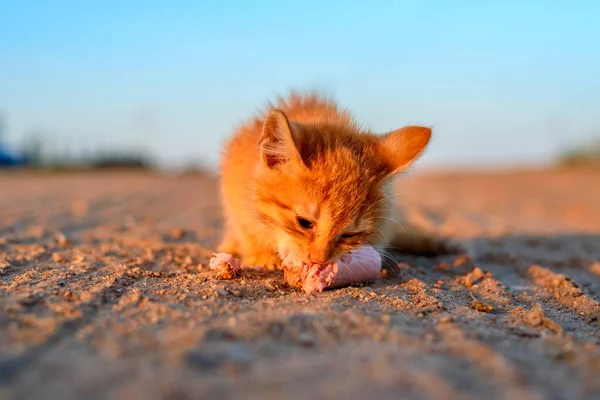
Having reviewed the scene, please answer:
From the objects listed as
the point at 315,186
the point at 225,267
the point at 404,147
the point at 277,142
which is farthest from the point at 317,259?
the point at 404,147

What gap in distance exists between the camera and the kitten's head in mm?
2811

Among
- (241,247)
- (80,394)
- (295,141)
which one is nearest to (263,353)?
(80,394)

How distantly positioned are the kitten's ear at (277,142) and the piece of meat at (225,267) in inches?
23.4

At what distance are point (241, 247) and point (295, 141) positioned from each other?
3.69ft

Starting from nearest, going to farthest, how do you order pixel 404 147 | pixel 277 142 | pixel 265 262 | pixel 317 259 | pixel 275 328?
pixel 275 328 → pixel 317 259 → pixel 277 142 → pixel 404 147 → pixel 265 262

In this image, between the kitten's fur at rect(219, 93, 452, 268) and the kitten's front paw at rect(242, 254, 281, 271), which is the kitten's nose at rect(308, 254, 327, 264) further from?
the kitten's front paw at rect(242, 254, 281, 271)

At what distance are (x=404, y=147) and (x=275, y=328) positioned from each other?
1.63 metres

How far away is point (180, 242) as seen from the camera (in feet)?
14.6

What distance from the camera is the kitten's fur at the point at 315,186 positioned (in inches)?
111

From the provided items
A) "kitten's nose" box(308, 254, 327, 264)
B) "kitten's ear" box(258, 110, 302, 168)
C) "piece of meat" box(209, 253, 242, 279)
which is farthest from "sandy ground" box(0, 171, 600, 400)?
"kitten's ear" box(258, 110, 302, 168)

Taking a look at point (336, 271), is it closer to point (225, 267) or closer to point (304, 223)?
point (304, 223)

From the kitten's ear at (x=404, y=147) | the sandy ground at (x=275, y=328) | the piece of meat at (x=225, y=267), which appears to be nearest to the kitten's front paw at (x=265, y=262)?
the sandy ground at (x=275, y=328)

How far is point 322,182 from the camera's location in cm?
283

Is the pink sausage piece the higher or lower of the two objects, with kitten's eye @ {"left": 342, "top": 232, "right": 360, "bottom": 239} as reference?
lower
